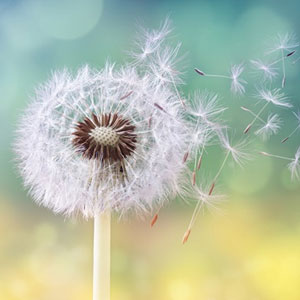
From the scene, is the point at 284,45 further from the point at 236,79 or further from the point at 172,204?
the point at 172,204

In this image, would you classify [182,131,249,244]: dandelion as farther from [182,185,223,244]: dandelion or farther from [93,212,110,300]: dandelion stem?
[93,212,110,300]: dandelion stem

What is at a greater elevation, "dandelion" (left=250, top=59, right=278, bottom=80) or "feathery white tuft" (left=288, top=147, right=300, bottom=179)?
"dandelion" (left=250, top=59, right=278, bottom=80)

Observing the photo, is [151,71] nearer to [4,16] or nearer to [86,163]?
[86,163]

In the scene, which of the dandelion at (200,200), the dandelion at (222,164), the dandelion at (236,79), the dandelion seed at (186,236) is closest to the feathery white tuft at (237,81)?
the dandelion at (236,79)

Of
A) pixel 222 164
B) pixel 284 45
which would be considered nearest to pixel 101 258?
pixel 222 164

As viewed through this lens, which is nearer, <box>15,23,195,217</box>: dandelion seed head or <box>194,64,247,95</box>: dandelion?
<box>15,23,195,217</box>: dandelion seed head

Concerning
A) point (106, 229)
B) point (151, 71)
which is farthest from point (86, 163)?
point (151, 71)

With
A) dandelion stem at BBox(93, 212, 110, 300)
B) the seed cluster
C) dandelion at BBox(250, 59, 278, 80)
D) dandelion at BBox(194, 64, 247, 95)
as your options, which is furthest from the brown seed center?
dandelion at BBox(250, 59, 278, 80)
